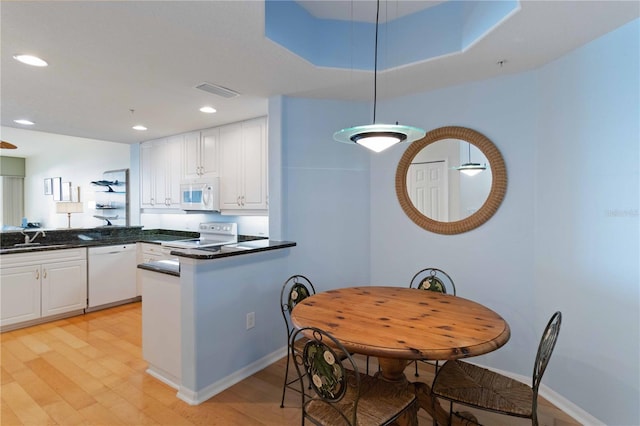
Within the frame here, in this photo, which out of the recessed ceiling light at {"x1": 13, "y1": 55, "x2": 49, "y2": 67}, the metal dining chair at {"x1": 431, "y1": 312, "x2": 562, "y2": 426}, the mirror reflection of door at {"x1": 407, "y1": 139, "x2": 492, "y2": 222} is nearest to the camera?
the metal dining chair at {"x1": 431, "y1": 312, "x2": 562, "y2": 426}

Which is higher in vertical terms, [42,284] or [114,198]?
[114,198]

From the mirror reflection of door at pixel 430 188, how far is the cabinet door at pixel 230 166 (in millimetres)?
2016

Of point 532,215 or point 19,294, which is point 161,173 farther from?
point 532,215

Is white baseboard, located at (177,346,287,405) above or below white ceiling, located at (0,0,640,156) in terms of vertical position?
below

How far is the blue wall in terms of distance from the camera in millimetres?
1892

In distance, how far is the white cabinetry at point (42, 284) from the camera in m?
3.46

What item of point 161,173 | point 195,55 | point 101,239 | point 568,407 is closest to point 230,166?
point 161,173

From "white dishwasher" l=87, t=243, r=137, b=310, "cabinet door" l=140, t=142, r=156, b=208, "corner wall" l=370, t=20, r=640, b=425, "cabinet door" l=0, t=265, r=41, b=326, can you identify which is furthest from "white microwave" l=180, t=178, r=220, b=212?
"corner wall" l=370, t=20, r=640, b=425

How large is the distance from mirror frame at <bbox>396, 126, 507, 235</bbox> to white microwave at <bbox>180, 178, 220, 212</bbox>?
2266 mm

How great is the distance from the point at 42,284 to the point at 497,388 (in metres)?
4.54

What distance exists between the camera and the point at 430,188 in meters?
2.91

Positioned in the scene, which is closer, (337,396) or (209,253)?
(337,396)

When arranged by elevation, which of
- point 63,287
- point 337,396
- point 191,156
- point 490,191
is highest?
point 191,156

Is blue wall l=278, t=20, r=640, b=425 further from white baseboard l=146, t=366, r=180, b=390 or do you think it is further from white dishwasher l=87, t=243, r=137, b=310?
white dishwasher l=87, t=243, r=137, b=310
